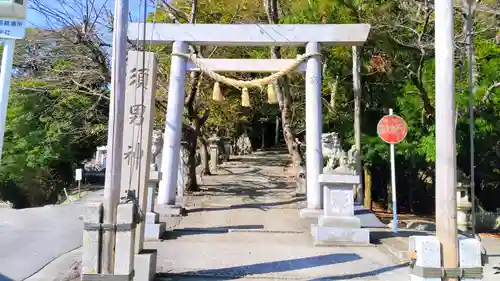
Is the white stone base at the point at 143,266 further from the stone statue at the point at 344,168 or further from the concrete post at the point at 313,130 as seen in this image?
the concrete post at the point at 313,130

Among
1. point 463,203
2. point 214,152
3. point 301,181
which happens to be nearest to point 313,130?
point 301,181

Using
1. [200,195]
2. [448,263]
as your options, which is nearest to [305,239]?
[448,263]

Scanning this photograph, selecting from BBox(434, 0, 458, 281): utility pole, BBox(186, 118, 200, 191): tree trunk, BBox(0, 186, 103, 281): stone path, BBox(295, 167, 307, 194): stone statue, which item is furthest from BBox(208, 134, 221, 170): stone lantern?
BBox(434, 0, 458, 281): utility pole

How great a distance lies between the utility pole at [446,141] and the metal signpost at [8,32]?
15.6 ft

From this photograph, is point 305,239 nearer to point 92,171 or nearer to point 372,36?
point 372,36

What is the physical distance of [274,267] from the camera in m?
6.96

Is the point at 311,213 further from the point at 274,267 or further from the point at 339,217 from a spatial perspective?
the point at 274,267

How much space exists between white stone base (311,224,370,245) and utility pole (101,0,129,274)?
Answer: 4.46 metres

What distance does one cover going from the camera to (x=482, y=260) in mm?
5141

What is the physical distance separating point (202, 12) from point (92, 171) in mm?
26629

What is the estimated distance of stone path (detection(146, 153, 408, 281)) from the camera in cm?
663

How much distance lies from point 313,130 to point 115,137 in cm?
647

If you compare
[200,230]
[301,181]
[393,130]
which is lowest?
[200,230]

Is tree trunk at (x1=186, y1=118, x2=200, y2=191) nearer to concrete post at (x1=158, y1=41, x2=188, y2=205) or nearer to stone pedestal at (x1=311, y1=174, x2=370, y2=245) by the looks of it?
concrete post at (x1=158, y1=41, x2=188, y2=205)
